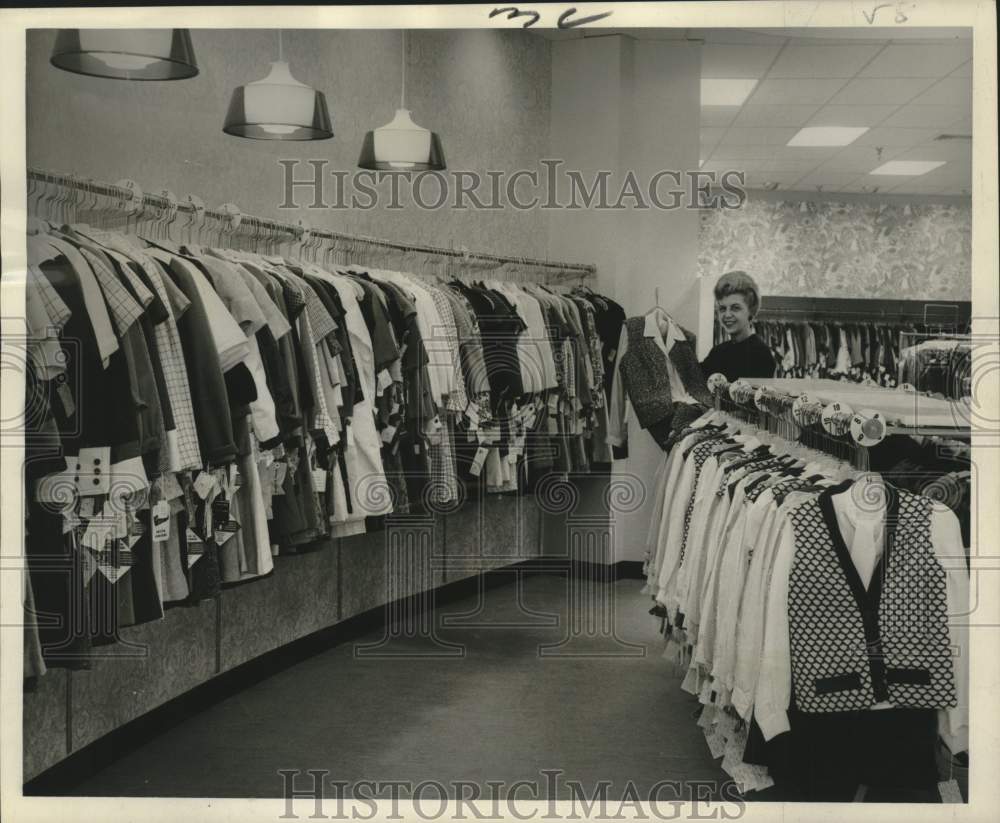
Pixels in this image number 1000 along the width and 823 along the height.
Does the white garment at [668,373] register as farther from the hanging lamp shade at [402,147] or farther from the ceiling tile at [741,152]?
the hanging lamp shade at [402,147]

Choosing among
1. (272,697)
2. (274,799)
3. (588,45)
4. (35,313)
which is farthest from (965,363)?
(272,697)

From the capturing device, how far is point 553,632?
9.70 feet

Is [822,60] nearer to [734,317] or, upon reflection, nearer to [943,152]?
[943,152]

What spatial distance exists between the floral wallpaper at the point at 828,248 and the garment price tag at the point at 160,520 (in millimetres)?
3208

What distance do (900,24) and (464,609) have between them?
175cm

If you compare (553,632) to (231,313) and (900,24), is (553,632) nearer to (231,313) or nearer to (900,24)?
(231,313)

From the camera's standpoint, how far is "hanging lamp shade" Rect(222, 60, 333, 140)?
2.86 metres

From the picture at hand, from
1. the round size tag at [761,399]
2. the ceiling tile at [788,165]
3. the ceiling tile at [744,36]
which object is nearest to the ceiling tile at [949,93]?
the ceiling tile at [744,36]

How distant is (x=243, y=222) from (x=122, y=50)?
0.90m

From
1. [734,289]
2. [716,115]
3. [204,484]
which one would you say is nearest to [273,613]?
[204,484]

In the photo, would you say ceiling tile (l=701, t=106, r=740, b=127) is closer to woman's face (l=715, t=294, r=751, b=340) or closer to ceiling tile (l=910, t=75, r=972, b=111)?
woman's face (l=715, t=294, r=751, b=340)

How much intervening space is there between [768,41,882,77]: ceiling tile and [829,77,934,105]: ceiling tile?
0.36 feet

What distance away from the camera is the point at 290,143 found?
301 cm

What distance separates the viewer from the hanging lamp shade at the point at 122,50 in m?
2.38
